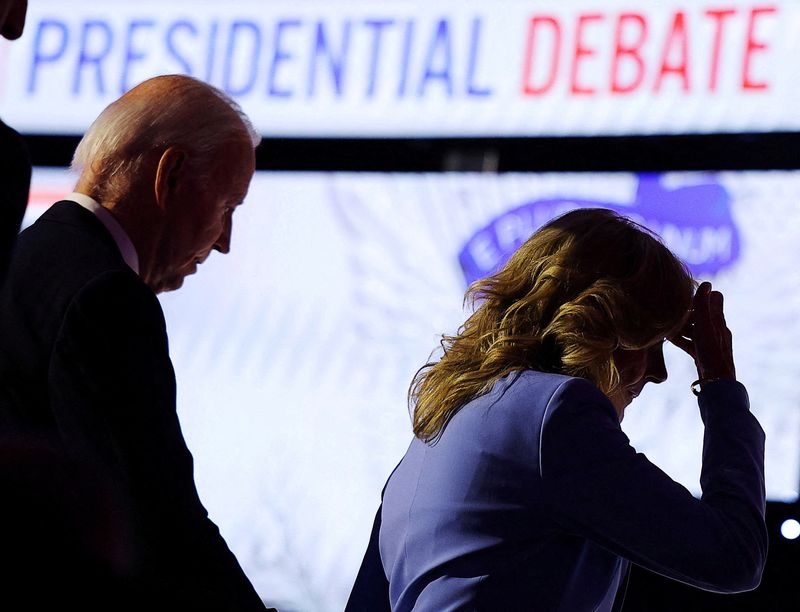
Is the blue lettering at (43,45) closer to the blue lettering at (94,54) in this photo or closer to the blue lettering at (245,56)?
the blue lettering at (94,54)

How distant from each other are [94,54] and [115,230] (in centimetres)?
130

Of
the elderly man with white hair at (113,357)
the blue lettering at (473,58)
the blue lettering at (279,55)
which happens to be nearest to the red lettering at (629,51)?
the blue lettering at (473,58)

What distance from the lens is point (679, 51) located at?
2.33 m

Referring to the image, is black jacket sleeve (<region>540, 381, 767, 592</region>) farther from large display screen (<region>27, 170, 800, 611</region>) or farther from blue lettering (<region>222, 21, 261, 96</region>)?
blue lettering (<region>222, 21, 261, 96</region>)

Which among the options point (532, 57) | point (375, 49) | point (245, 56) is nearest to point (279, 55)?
point (245, 56)

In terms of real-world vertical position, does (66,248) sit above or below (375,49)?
below

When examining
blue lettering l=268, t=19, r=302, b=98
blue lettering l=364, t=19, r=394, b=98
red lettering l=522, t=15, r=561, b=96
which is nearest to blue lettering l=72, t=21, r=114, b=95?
blue lettering l=268, t=19, r=302, b=98

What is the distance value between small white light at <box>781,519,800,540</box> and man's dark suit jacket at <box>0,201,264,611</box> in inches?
45.5

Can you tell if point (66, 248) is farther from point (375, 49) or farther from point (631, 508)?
point (375, 49)

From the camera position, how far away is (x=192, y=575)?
1335 mm

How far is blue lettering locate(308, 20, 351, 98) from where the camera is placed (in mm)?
2586

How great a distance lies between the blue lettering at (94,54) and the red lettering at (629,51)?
1167 millimetres

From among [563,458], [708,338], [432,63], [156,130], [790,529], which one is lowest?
[790,529]

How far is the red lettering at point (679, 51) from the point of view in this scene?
7.61ft
